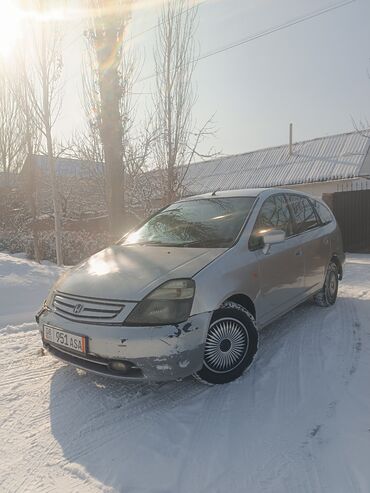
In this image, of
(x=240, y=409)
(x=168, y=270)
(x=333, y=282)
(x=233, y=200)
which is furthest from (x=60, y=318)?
(x=333, y=282)

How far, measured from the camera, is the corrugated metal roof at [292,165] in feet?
61.3

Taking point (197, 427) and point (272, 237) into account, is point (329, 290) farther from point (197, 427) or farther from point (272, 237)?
point (197, 427)

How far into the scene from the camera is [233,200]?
13.8ft

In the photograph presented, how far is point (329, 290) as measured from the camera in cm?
524

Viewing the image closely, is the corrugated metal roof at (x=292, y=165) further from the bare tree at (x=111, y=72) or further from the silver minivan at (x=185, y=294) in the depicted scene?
the silver minivan at (x=185, y=294)

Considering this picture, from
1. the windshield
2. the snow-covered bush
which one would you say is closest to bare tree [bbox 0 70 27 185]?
the snow-covered bush

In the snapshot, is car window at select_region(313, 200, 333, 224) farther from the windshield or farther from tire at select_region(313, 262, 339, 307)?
the windshield

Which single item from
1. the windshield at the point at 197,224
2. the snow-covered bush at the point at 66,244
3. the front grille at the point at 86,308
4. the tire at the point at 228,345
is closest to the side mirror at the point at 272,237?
the windshield at the point at 197,224

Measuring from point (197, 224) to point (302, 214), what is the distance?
5.27 ft

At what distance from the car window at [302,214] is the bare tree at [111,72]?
131 inches

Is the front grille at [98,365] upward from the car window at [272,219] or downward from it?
downward

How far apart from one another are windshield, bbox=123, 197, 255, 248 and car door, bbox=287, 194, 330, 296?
92 cm

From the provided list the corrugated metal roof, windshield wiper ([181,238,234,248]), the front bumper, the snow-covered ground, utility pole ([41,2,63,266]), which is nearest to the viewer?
the snow-covered ground

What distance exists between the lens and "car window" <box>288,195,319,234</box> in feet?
15.3
